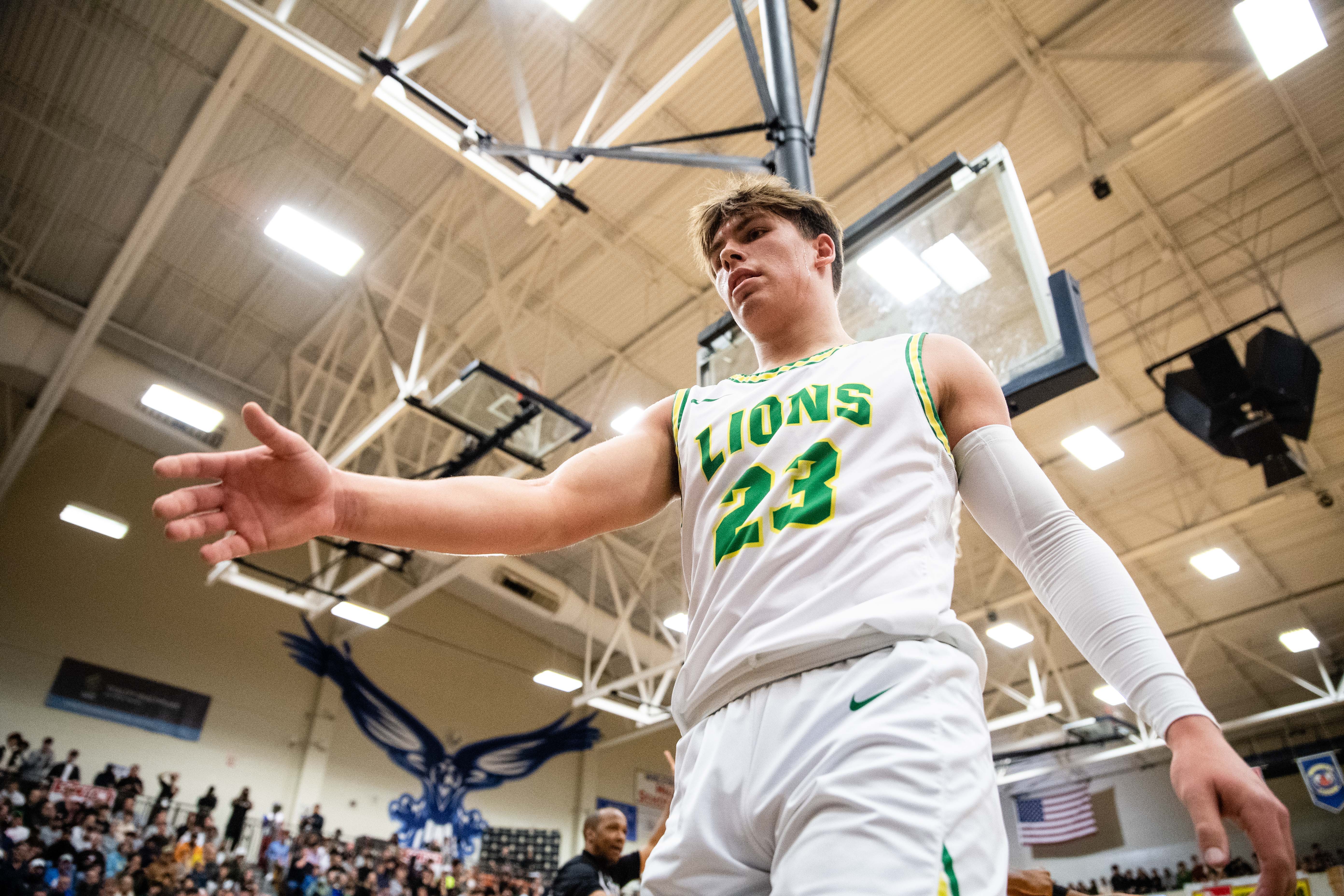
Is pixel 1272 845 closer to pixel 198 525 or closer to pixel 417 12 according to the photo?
pixel 198 525

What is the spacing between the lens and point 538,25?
815 cm

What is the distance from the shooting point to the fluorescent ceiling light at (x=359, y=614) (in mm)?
11828

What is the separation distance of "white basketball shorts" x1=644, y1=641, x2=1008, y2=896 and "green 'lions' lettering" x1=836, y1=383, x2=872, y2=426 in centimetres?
32

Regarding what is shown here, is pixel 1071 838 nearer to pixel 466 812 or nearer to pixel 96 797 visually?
pixel 466 812

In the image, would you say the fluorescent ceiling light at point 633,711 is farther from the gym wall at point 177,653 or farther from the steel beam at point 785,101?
the steel beam at point 785,101

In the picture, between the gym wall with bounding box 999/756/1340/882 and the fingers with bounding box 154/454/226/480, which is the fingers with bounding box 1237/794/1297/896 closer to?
the fingers with bounding box 154/454/226/480

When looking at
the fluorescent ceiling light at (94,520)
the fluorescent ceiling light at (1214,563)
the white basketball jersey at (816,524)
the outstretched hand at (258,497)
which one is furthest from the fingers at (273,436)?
the fluorescent ceiling light at (1214,563)

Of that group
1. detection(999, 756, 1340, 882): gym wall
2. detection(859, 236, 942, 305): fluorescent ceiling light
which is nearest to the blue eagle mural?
detection(999, 756, 1340, 882): gym wall

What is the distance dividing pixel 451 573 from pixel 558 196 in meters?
6.64

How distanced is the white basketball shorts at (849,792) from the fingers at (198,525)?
0.58 meters

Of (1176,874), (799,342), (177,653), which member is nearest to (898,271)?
(799,342)

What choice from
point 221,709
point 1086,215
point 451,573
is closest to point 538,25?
point 1086,215

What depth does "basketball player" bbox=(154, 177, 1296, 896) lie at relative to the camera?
33.3 inches

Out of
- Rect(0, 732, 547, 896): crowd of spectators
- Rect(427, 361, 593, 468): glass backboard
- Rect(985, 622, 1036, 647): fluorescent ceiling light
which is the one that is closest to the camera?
Rect(427, 361, 593, 468): glass backboard
